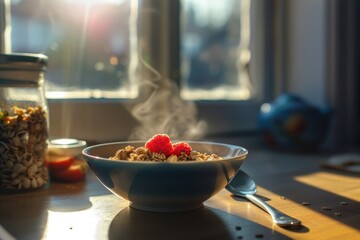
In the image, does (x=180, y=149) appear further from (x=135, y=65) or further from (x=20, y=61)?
(x=135, y=65)

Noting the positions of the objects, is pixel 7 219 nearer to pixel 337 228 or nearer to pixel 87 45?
pixel 337 228

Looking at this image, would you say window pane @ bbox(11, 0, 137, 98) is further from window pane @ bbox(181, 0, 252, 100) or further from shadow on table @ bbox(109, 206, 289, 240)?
shadow on table @ bbox(109, 206, 289, 240)

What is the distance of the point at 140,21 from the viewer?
119 cm

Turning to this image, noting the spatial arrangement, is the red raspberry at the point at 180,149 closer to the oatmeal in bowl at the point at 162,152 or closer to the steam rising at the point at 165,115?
the oatmeal in bowl at the point at 162,152

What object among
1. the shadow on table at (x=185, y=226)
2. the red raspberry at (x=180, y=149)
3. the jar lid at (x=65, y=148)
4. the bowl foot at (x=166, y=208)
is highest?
the red raspberry at (x=180, y=149)

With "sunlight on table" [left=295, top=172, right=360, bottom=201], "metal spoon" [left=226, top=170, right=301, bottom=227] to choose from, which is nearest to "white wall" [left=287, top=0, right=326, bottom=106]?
"sunlight on table" [left=295, top=172, right=360, bottom=201]

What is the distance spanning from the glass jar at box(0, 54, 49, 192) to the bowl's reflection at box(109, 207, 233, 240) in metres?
0.21

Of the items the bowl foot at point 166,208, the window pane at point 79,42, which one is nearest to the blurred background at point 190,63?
the window pane at point 79,42

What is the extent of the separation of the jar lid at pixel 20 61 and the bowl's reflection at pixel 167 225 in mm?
294

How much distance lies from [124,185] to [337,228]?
0.25m

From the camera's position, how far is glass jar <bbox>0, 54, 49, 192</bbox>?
0.70 meters

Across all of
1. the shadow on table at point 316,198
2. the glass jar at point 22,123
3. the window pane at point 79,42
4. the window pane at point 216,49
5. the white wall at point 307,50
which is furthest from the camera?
the white wall at point 307,50

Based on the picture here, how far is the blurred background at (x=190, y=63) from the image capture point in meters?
1.07

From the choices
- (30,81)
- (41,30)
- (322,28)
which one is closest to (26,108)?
(30,81)
